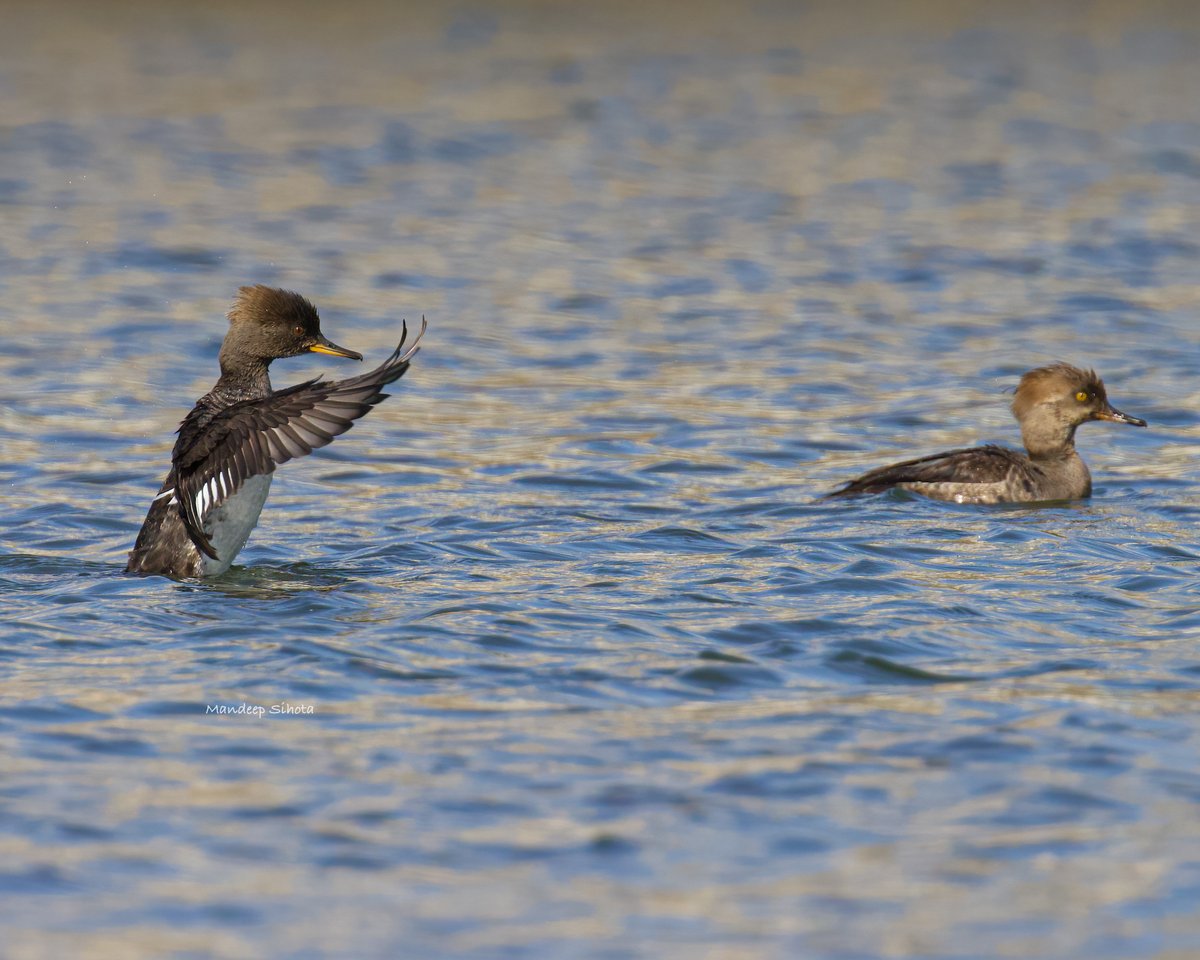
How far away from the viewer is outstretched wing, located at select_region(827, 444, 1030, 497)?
10.2 meters

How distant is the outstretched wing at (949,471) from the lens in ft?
33.6

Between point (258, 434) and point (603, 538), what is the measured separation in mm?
2018

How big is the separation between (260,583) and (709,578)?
203 cm

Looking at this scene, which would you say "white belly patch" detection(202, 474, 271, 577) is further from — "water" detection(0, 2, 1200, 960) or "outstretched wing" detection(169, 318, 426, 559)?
"water" detection(0, 2, 1200, 960)

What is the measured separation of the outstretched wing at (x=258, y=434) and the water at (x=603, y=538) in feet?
1.46

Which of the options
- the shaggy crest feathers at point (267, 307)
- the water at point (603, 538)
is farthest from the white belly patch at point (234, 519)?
the shaggy crest feathers at point (267, 307)

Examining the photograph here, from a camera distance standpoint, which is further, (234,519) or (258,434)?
(234,519)

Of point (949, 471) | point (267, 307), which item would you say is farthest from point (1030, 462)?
point (267, 307)

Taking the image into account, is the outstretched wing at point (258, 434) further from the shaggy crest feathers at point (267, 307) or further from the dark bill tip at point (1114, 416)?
the dark bill tip at point (1114, 416)

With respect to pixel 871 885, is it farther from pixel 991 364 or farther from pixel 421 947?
pixel 991 364

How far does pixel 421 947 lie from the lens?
16.1 ft

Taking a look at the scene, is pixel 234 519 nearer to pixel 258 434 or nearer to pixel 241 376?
pixel 258 434

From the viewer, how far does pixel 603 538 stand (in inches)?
369

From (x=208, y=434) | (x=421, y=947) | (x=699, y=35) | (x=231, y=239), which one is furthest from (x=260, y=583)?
(x=699, y=35)
